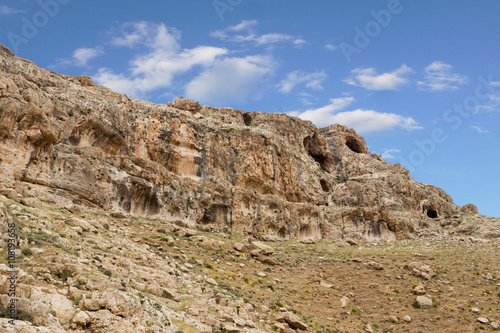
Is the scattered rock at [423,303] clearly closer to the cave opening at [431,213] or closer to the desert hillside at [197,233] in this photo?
the desert hillside at [197,233]

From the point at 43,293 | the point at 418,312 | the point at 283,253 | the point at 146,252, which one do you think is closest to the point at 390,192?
the point at 283,253

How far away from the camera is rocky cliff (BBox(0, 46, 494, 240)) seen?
1491 inches

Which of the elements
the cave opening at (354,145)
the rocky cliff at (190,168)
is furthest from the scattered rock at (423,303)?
the cave opening at (354,145)

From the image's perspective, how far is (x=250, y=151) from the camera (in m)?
71.0

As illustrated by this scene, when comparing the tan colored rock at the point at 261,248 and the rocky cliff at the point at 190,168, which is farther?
the tan colored rock at the point at 261,248

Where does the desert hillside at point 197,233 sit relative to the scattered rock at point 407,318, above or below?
above

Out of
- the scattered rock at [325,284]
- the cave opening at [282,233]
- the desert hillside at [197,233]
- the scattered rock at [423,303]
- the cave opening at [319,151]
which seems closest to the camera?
the desert hillside at [197,233]

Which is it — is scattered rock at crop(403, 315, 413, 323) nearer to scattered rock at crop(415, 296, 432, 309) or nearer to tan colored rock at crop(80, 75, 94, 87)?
scattered rock at crop(415, 296, 432, 309)

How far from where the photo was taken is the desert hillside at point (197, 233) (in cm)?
1767

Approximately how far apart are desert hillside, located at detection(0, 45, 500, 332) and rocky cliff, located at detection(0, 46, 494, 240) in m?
0.21

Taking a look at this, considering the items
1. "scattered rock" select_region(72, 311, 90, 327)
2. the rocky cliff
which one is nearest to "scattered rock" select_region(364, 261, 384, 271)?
the rocky cliff

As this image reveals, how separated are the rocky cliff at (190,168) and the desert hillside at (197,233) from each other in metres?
0.21

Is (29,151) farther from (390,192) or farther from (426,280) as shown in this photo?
(390,192)

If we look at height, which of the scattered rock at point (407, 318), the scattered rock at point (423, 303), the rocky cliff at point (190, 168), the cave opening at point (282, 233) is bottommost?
the scattered rock at point (407, 318)
